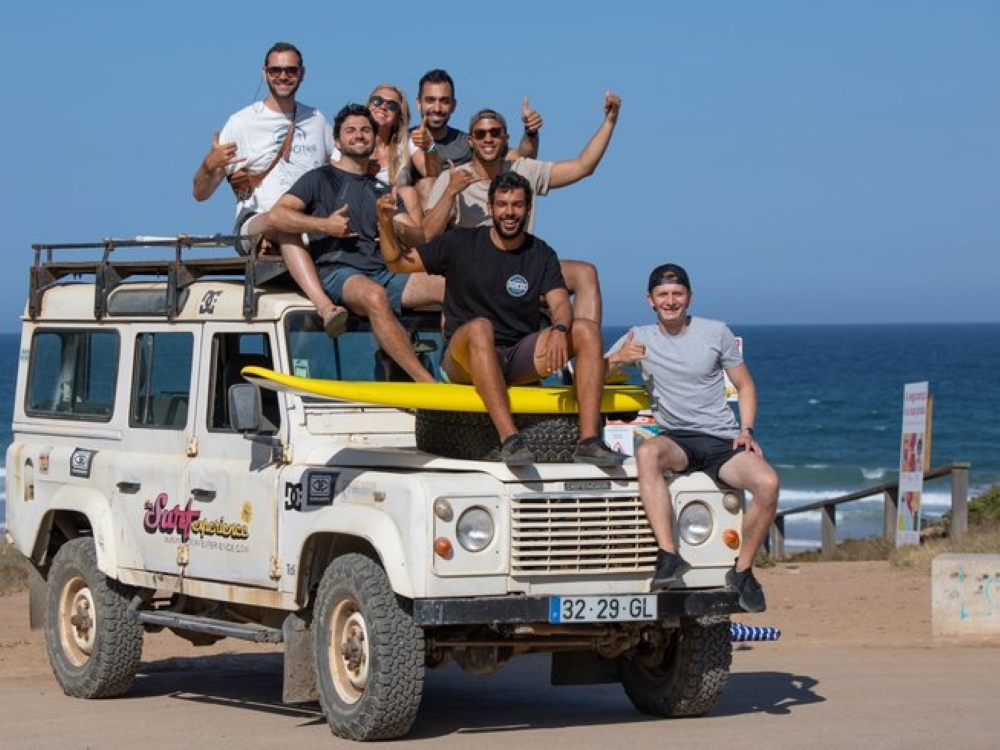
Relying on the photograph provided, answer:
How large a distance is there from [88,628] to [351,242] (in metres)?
2.85

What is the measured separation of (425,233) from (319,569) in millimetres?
1901

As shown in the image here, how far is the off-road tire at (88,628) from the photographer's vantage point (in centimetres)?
1172

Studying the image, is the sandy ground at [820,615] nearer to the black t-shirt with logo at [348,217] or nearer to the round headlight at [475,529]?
the black t-shirt with logo at [348,217]

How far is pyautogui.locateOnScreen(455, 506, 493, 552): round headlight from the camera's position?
9.30m

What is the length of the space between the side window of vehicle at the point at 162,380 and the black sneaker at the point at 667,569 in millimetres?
2947

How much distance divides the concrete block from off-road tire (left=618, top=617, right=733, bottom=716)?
378cm

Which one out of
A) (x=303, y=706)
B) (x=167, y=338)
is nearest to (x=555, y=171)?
(x=167, y=338)

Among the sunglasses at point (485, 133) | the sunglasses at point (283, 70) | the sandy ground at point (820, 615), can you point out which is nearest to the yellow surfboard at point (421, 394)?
the sunglasses at point (485, 133)

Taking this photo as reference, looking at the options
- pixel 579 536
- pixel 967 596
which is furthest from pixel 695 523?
pixel 967 596

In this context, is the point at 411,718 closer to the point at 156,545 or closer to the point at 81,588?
the point at 156,545

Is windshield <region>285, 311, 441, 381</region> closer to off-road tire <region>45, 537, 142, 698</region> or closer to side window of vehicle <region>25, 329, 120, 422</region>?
side window of vehicle <region>25, 329, 120, 422</region>

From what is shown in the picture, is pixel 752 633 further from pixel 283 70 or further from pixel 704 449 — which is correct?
pixel 283 70

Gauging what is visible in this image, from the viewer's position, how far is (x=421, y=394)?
966 centimetres

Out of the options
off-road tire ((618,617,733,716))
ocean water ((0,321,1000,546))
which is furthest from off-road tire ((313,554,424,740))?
ocean water ((0,321,1000,546))
